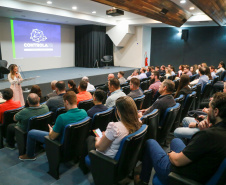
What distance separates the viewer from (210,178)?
140 centimetres

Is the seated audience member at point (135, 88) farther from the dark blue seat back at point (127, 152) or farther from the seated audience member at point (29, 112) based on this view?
the dark blue seat back at point (127, 152)

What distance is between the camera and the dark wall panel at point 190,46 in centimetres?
1204

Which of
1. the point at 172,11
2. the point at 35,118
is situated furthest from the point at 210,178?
the point at 172,11

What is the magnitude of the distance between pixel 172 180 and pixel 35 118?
6.15 ft

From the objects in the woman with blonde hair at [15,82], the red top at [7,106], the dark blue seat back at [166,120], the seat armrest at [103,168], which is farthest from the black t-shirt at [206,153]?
the woman with blonde hair at [15,82]

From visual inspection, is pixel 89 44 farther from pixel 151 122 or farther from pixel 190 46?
pixel 151 122

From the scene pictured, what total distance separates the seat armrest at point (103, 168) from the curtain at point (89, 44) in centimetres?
A: 1133

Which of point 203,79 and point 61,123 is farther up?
point 203,79

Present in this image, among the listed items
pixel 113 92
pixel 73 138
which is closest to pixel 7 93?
pixel 73 138

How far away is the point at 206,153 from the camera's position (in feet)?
4.51

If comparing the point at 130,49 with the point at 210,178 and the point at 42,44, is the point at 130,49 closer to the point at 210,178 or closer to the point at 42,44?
the point at 42,44

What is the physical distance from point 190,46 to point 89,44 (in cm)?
691

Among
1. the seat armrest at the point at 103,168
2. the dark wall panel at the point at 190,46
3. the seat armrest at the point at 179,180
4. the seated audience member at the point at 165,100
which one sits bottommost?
the seat armrest at the point at 103,168

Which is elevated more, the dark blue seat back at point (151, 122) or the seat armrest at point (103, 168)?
the dark blue seat back at point (151, 122)
